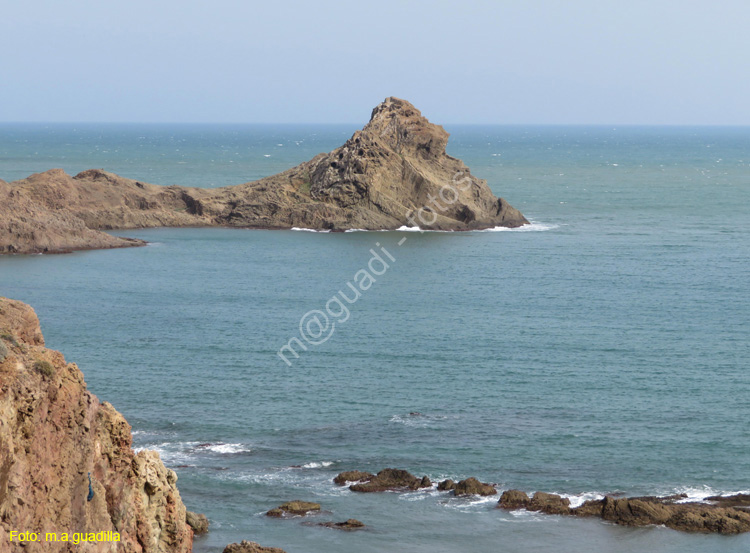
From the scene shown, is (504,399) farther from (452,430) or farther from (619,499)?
(619,499)

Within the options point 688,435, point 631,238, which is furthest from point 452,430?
point 631,238

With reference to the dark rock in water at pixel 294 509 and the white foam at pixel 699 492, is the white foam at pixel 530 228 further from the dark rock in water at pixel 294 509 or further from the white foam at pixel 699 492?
the dark rock in water at pixel 294 509

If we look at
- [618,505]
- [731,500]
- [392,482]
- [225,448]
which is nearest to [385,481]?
[392,482]

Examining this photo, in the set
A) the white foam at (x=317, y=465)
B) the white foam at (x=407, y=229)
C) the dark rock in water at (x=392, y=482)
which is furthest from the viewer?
the white foam at (x=407, y=229)

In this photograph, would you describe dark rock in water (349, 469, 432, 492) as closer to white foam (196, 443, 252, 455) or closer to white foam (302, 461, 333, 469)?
white foam (302, 461, 333, 469)

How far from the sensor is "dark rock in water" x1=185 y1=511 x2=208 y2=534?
122ft

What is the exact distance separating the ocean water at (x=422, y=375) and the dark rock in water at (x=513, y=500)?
24.6 inches

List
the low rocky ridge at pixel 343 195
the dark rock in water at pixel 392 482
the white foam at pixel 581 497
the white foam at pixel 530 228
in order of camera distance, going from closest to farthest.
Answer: the white foam at pixel 581 497 → the dark rock in water at pixel 392 482 → the low rocky ridge at pixel 343 195 → the white foam at pixel 530 228

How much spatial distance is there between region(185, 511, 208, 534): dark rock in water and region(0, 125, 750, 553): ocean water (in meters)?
0.54

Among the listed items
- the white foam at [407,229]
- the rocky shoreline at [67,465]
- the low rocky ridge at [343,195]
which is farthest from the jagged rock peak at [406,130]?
the rocky shoreline at [67,465]

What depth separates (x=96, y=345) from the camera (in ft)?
215

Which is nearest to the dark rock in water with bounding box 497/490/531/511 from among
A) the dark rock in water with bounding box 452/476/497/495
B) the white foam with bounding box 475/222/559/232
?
the dark rock in water with bounding box 452/476/497/495

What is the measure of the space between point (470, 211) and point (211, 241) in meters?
32.9

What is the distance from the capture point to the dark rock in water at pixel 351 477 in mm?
43250
